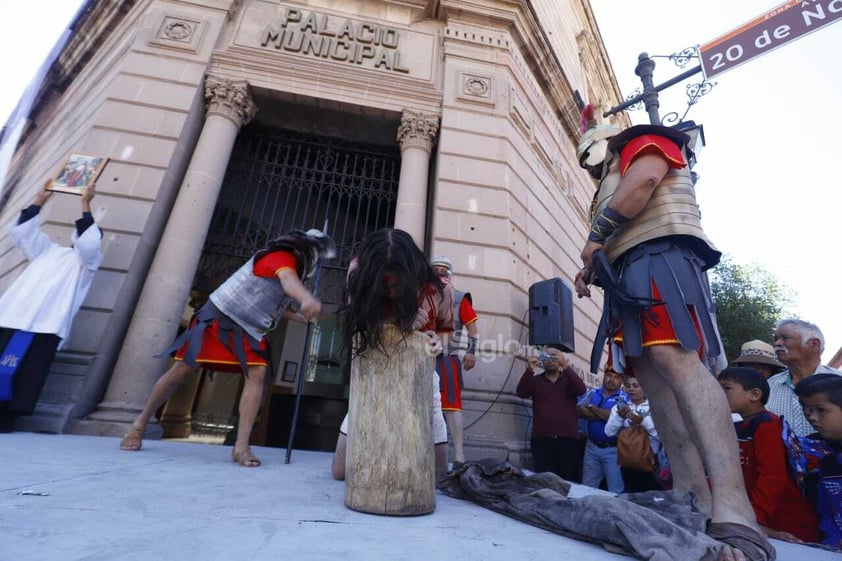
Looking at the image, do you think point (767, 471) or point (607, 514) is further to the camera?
point (767, 471)

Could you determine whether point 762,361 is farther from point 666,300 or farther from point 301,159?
point 301,159

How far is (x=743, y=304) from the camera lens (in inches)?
688

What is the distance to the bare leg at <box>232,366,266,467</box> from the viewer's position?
10.6 ft

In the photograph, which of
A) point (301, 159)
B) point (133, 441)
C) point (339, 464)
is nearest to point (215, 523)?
point (339, 464)

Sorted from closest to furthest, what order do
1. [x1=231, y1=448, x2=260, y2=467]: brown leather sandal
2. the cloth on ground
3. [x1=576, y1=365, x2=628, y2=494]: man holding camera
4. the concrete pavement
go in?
the concrete pavement → the cloth on ground → [x1=231, y1=448, x2=260, y2=467]: brown leather sandal → [x1=576, y1=365, x2=628, y2=494]: man holding camera

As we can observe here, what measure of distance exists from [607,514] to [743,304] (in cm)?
2068

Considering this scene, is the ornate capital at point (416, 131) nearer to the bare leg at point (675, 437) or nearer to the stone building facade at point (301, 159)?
the stone building facade at point (301, 159)

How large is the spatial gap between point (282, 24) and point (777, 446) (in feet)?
28.5

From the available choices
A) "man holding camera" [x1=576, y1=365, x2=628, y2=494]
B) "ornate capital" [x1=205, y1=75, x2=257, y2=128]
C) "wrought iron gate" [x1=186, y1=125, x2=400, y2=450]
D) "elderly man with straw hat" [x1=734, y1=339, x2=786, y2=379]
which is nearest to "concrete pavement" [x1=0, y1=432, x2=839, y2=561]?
"elderly man with straw hat" [x1=734, y1=339, x2=786, y2=379]

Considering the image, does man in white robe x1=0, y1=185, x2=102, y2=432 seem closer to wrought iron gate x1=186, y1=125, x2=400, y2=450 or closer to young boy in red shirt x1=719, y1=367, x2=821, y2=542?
wrought iron gate x1=186, y1=125, x2=400, y2=450

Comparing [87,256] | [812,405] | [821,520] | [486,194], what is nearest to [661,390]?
[812,405]

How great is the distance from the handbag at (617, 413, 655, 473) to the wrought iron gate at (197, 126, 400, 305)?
4.71m

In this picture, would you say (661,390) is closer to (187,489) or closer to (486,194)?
(187,489)

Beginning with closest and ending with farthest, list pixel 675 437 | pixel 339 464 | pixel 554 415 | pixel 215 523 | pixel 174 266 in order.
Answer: pixel 215 523
pixel 675 437
pixel 339 464
pixel 554 415
pixel 174 266
